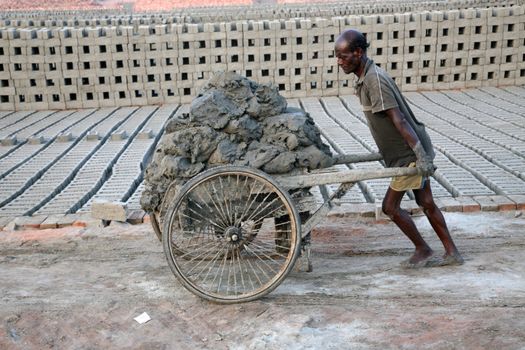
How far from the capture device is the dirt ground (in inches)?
104

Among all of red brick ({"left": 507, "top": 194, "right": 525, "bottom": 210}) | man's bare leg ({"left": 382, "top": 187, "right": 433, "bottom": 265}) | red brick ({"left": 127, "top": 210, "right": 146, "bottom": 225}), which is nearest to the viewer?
man's bare leg ({"left": 382, "top": 187, "right": 433, "bottom": 265})

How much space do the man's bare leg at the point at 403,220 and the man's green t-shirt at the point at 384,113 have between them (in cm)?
18

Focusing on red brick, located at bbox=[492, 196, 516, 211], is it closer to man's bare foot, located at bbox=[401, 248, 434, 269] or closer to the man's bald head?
man's bare foot, located at bbox=[401, 248, 434, 269]

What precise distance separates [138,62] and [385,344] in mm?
7559

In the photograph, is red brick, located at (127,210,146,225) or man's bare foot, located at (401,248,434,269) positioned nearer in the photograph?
man's bare foot, located at (401,248,434,269)

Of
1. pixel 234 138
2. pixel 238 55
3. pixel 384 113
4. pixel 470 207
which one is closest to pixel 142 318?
pixel 234 138

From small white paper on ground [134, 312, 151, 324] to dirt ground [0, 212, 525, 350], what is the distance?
1.0 inches

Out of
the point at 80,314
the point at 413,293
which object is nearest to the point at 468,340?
the point at 413,293

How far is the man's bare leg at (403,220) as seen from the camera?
326 centimetres

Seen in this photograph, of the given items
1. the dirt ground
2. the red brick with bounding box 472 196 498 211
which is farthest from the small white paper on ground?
the red brick with bounding box 472 196 498 211

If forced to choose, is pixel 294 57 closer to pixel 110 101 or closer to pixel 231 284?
pixel 110 101

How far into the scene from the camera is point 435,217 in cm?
330

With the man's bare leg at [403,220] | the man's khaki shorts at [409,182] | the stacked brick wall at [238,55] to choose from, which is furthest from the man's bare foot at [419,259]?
the stacked brick wall at [238,55]

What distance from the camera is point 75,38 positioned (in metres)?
8.97
